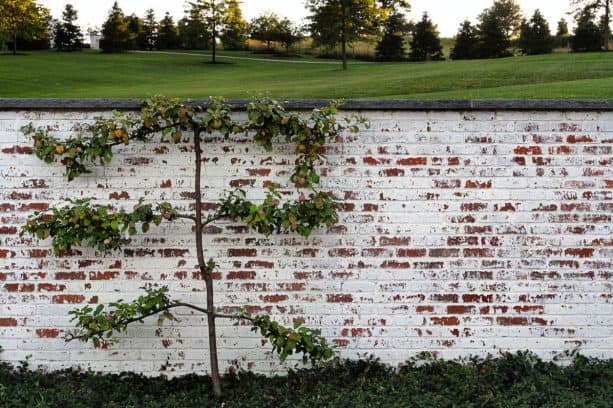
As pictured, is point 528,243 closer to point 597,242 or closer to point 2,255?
point 597,242

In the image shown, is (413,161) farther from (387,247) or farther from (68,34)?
(68,34)

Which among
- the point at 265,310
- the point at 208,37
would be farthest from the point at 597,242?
the point at 208,37

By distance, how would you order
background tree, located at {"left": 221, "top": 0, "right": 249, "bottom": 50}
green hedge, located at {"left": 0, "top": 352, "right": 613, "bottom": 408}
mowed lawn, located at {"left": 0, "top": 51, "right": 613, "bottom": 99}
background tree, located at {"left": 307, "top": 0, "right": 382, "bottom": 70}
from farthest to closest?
background tree, located at {"left": 221, "top": 0, "right": 249, "bottom": 50}, background tree, located at {"left": 307, "top": 0, "right": 382, "bottom": 70}, mowed lawn, located at {"left": 0, "top": 51, "right": 613, "bottom": 99}, green hedge, located at {"left": 0, "top": 352, "right": 613, "bottom": 408}

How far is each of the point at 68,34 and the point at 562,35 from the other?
118ft

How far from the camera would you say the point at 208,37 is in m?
44.2

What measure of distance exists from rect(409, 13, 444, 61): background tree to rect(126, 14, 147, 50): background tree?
21.3 m

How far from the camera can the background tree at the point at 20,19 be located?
117 feet

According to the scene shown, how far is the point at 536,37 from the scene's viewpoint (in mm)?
42062

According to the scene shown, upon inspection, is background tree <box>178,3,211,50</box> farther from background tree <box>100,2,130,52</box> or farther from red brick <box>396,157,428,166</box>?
red brick <box>396,157,428,166</box>

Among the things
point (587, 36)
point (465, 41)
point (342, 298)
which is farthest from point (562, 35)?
point (342, 298)

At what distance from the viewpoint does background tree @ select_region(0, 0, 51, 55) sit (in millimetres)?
35781

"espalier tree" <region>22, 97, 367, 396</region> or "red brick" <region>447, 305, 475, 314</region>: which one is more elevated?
"espalier tree" <region>22, 97, 367, 396</region>

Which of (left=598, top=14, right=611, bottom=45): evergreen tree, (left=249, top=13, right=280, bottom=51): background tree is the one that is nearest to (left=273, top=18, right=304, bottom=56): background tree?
(left=249, top=13, right=280, bottom=51): background tree

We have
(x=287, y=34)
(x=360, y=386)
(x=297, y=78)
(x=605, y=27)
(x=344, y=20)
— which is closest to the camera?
(x=360, y=386)
